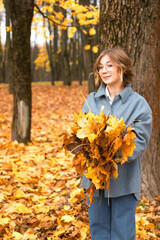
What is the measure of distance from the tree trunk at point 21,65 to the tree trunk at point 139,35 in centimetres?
309

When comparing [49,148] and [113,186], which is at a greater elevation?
[113,186]

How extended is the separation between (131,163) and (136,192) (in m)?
0.25

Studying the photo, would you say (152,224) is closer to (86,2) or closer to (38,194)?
(38,194)

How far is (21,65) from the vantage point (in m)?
5.64

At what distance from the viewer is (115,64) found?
6.82 ft

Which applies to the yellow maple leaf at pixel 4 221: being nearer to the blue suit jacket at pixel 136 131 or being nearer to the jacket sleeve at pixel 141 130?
the blue suit jacket at pixel 136 131

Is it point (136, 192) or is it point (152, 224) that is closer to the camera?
point (136, 192)

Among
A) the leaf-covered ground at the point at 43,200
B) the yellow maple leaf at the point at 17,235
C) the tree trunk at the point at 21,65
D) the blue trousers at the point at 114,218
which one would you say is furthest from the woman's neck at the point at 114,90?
the tree trunk at the point at 21,65

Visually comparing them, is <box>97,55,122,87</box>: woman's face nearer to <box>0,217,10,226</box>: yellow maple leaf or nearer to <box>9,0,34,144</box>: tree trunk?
<box>0,217,10,226</box>: yellow maple leaf

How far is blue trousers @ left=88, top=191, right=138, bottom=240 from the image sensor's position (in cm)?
202

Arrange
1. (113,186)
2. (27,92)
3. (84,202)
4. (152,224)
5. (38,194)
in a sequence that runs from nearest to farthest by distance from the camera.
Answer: (113,186), (152,224), (84,202), (38,194), (27,92)

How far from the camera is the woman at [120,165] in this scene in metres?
1.96

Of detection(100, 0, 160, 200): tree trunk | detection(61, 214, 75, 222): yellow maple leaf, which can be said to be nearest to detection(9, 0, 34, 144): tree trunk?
detection(100, 0, 160, 200): tree trunk

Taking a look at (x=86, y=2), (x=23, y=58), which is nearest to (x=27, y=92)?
(x=23, y=58)
